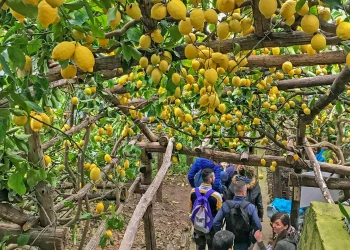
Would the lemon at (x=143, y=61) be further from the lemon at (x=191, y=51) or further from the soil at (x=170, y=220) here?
the soil at (x=170, y=220)

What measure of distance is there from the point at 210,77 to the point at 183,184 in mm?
8212

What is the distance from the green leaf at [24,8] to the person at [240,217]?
323 centimetres

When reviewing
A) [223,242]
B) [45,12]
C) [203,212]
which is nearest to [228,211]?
[203,212]

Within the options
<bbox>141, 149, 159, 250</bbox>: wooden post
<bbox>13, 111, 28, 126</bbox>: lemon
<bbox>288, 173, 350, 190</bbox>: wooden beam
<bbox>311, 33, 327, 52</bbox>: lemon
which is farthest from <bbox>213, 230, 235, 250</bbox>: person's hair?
<bbox>311, 33, 327, 52</bbox>: lemon

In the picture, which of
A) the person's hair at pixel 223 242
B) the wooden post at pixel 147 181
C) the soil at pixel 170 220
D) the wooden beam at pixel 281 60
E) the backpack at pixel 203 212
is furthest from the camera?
the soil at pixel 170 220

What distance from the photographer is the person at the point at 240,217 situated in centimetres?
392

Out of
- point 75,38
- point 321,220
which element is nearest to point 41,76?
point 75,38

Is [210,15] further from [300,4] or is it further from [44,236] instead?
[44,236]

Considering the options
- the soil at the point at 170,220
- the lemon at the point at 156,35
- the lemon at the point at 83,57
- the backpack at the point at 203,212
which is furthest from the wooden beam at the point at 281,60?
the soil at the point at 170,220

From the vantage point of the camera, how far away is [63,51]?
110 cm

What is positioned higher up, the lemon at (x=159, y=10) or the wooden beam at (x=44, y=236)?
the lemon at (x=159, y=10)

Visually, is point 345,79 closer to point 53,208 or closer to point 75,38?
point 75,38

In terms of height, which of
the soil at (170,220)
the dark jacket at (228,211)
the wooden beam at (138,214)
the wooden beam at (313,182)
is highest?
the wooden beam at (313,182)

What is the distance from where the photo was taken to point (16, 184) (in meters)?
1.81
